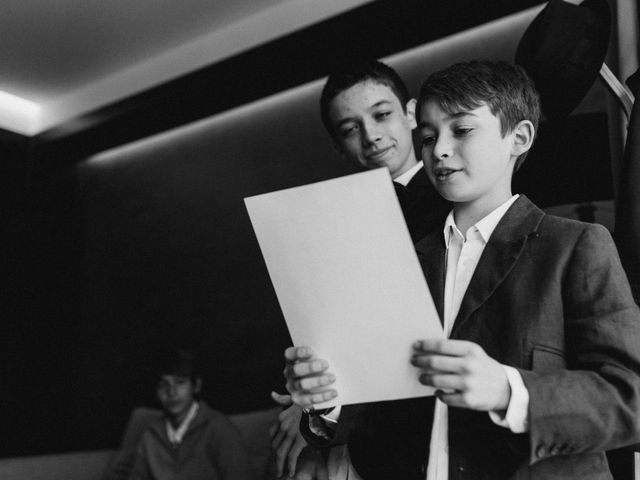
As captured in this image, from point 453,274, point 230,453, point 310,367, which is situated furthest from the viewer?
point 230,453

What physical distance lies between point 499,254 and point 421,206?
41 cm

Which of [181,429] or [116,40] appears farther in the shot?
[116,40]

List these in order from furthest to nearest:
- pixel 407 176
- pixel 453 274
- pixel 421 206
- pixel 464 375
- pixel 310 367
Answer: pixel 407 176 < pixel 421 206 < pixel 453 274 < pixel 310 367 < pixel 464 375

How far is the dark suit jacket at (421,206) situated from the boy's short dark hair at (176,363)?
180 cm

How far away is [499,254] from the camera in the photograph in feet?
2.97

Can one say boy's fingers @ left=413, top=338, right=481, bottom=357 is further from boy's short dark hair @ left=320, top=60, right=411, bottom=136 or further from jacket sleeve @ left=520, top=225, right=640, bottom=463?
boy's short dark hair @ left=320, top=60, right=411, bottom=136

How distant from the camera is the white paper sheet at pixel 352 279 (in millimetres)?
770

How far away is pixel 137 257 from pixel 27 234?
2.16ft

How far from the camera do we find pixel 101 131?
3756 millimetres

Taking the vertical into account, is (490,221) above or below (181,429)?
above

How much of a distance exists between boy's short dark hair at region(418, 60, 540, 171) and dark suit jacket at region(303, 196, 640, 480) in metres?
0.14

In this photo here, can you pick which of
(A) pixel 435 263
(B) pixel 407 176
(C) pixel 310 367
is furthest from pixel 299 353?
(B) pixel 407 176

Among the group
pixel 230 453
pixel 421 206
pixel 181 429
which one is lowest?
pixel 230 453

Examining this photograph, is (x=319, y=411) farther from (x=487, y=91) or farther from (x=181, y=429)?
(x=181, y=429)
